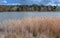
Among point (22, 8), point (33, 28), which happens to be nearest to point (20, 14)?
point (22, 8)

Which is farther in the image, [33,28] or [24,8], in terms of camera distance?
[24,8]

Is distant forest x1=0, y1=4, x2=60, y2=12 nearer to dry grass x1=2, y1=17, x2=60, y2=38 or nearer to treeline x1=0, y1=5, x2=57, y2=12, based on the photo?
treeline x1=0, y1=5, x2=57, y2=12

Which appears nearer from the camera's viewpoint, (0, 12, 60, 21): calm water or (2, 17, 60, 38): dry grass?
(2, 17, 60, 38): dry grass

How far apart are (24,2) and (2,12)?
0.20 m

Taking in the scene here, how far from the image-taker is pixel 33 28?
3.72ft

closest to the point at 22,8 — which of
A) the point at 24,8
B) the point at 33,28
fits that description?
the point at 24,8

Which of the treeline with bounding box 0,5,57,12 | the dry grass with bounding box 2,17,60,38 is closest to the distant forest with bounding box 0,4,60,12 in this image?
the treeline with bounding box 0,5,57,12

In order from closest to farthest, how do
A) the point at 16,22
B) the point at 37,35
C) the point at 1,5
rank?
1. the point at 37,35
2. the point at 16,22
3. the point at 1,5

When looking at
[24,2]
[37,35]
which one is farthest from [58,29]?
[24,2]

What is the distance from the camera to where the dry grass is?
3.52ft

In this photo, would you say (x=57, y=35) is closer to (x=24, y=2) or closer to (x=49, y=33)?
(x=49, y=33)

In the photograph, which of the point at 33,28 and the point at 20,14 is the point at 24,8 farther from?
the point at 33,28

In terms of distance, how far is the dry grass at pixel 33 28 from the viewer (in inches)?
42.3

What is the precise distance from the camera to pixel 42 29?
113 centimetres
